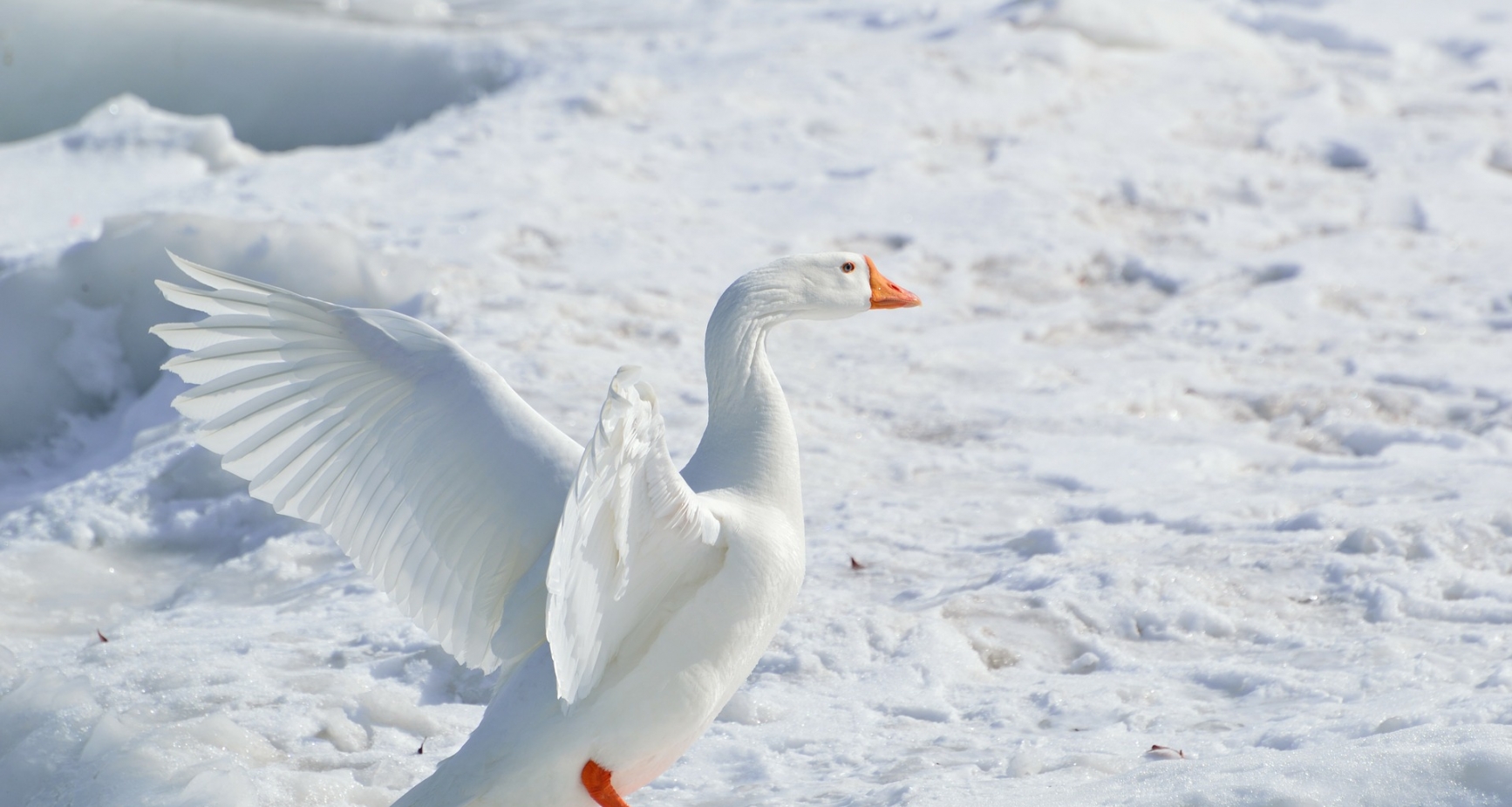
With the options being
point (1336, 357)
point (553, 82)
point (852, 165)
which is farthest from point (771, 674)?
point (553, 82)

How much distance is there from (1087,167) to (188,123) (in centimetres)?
537

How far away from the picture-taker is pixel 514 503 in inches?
116

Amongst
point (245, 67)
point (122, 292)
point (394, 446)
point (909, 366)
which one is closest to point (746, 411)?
point (394, 446)

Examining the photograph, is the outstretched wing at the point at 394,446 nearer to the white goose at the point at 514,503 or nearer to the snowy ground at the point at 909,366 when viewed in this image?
the white goose at the point at 514,503

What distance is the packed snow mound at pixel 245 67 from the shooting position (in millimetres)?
9305

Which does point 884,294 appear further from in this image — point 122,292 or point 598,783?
point 122,292

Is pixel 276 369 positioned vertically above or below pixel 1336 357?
above

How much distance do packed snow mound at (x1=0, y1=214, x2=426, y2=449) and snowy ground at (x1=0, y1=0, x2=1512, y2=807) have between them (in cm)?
2

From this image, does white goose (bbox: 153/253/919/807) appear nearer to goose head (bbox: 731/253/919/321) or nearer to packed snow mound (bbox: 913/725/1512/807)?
goose head (bbox: 731/253/919/321)

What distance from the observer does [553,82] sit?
8.63m

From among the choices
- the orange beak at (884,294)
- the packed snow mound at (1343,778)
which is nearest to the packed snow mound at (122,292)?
the orange beak at (884,294)

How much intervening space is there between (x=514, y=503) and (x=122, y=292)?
373 cm

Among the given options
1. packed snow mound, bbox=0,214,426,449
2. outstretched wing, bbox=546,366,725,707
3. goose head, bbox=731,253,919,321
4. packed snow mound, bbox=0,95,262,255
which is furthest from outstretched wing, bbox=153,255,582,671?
packed snow mound, bbox=0,95,262,255

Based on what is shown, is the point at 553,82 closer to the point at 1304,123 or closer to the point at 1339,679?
the point at 1304,123
